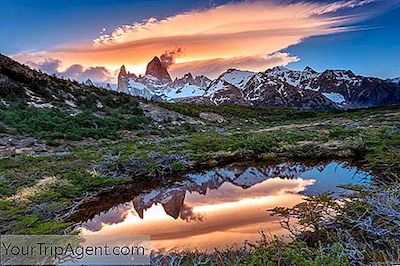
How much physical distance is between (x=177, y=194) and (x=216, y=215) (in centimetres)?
324

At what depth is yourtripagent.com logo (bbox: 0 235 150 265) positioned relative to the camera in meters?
6.08

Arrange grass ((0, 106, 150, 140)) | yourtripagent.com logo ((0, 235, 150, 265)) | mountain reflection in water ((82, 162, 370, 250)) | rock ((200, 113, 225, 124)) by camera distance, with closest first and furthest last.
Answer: yourtripagent.com logo ((0, 235, 150, 265)) < mountain reflection in water ((82, 162, 370, 250)) < grass ((0, 106, 150, 140)) < rock ((200, 113, 225, 124))

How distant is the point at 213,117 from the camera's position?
183 ft

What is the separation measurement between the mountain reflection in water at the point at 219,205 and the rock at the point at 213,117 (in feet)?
114

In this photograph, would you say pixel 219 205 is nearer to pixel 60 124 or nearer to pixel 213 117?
pixel 60 124

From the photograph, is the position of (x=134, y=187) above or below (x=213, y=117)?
below

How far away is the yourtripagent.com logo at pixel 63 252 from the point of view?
608cm

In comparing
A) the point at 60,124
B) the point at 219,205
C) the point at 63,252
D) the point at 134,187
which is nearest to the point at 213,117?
the point at 60,124

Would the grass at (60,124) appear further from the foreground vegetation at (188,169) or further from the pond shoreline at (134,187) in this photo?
the pond shoreline at (134,187)

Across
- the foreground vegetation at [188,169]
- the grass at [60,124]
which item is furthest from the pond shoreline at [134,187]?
the grass at [60,124]

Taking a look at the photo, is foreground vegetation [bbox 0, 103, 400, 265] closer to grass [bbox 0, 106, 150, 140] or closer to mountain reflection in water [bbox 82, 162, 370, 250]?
grass [bbox 0, 106, 150, 140]

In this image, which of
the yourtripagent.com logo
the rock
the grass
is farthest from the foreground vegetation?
A: the rock

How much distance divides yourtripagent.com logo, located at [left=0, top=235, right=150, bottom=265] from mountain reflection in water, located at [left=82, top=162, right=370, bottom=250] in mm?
1260

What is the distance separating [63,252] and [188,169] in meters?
11.8
